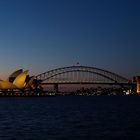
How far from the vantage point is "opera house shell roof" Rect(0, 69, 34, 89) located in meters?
126

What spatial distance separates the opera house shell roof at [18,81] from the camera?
413 ft

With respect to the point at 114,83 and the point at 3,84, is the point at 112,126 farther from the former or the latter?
the point at 114,83

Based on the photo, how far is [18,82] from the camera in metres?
136

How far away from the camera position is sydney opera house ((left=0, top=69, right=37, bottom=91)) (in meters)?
126

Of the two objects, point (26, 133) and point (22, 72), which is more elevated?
point (22, 72)

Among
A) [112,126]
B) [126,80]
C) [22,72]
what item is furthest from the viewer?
[126,80]

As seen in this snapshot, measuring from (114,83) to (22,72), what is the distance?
4491 centimetres

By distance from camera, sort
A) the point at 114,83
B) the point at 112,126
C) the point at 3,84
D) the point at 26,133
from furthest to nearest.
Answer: the point at 114,83 < the point at 3,84 < the point at 112,126 < the point at 26,133

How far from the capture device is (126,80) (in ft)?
586

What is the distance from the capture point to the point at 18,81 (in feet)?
441

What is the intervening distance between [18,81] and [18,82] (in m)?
1.18

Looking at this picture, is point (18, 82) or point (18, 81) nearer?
point (18, 81)

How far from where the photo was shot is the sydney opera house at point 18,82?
126 metres

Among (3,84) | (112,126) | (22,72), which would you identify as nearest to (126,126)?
(112,126)
